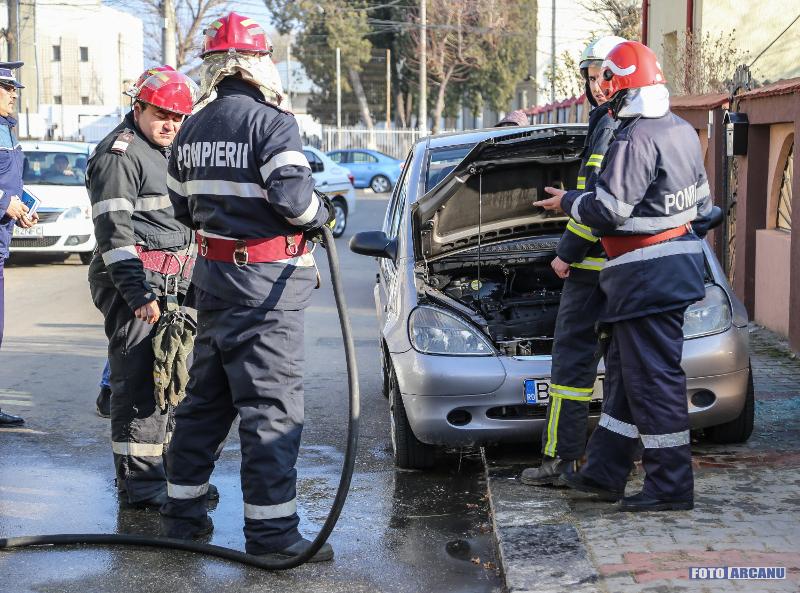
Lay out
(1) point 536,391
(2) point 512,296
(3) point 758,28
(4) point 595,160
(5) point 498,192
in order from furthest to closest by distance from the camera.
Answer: (3) point 758,28
(2) point 512,296
(5) point 498,192
(1) point 536,391
(4) point 595,160

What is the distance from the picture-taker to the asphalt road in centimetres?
459

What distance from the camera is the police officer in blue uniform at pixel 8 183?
23.4 ft

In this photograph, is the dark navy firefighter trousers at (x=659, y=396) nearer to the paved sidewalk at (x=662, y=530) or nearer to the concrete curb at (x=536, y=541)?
the paved sidewalk at (x=662, y=530)

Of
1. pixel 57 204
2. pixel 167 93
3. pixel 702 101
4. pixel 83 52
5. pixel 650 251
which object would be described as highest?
pixel 83 52

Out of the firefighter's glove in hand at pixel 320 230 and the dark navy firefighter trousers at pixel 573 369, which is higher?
the firefighter's glove in hand at pixel 320 230

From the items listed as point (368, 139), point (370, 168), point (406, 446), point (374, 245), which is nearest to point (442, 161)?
point (374, 245)

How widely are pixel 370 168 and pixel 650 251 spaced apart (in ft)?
112

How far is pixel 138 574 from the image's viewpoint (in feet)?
15.3

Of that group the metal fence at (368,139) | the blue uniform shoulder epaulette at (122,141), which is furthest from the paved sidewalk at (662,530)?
the metal fence at (368,139)

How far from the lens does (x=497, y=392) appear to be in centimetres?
572

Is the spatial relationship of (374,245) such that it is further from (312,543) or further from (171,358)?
(312,543)

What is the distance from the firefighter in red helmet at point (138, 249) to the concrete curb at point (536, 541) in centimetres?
164

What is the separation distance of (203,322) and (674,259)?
1.99 meters

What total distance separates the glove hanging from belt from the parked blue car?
1306 inches
